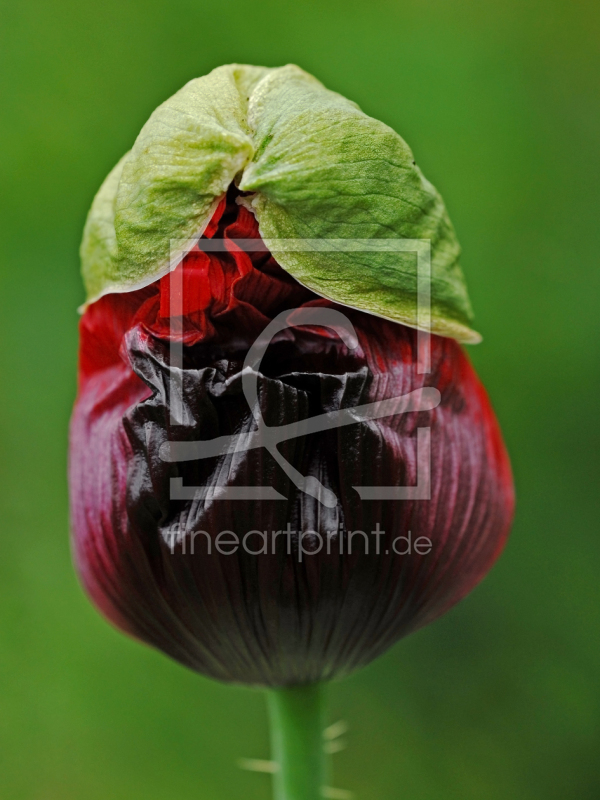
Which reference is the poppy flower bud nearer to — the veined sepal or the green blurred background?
the veined sepal

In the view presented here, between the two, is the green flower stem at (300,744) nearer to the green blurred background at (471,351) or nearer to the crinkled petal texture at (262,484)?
the crinkled petal texture at (262,484)

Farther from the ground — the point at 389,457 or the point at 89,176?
the point at 89,176

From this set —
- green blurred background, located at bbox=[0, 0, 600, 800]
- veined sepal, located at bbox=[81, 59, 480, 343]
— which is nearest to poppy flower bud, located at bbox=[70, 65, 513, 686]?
veined sepal, located at bbox=[81, 59, 480, 343]

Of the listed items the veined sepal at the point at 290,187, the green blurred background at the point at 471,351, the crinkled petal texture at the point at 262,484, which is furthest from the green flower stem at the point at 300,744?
the green blurred background at the point at 471,351

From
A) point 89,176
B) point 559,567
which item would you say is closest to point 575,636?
point 559,567

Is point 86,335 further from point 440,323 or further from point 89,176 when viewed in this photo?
point 89,176

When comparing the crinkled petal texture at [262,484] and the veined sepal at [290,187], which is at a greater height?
the veined sepal at [290,187]
